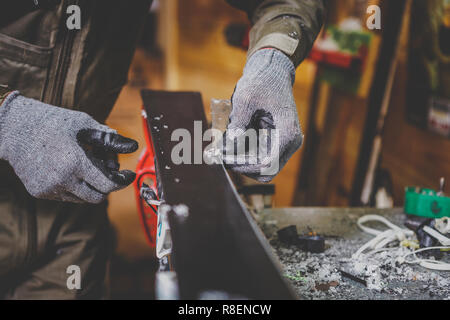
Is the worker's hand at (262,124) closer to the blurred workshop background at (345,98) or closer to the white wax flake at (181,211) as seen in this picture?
the white wax flake at (181,211)

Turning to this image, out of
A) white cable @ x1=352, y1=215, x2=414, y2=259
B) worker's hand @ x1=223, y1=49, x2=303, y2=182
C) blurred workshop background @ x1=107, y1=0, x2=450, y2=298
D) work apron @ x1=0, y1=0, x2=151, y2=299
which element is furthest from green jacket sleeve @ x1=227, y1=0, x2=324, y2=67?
blurred workshop background @ x1=107, y1=0, x2=450, y2=298

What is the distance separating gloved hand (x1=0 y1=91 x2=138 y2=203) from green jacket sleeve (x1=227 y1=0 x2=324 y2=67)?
371 mm

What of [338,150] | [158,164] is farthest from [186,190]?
[338,150]

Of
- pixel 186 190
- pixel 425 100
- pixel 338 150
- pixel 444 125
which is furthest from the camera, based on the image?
pixel 338 150

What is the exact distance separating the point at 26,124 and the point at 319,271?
62cm

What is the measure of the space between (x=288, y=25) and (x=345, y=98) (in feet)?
5.62

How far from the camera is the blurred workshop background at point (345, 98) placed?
1.60 meters

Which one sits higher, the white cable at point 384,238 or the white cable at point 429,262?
the white cable at point 384,238

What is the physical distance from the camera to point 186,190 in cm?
63

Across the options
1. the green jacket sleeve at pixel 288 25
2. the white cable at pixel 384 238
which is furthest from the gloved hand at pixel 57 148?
the white cable at pixel 384 238

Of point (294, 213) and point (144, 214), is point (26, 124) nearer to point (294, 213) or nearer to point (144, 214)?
point (144, 214)

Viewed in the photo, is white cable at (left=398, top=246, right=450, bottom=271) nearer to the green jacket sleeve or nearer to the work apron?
the green jacket sleeve

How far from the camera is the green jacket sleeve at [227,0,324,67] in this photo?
0.81 m

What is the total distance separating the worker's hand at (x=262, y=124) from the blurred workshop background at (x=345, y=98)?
1.99 ft
